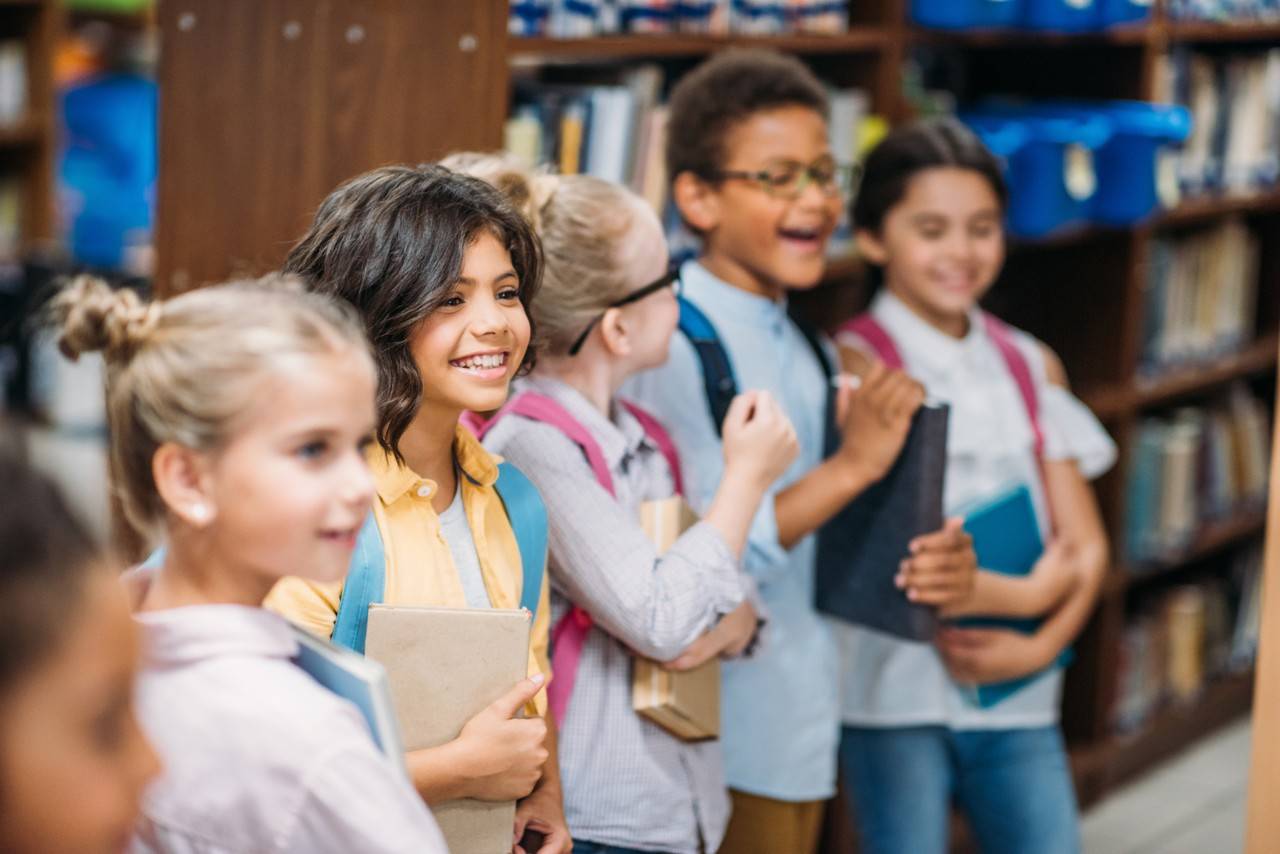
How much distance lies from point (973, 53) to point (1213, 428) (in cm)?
112

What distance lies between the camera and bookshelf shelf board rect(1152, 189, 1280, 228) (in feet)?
12.0

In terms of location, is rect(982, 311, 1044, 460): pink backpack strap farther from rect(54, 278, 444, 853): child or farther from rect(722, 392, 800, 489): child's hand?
rect(54, 278, 444, 853): child

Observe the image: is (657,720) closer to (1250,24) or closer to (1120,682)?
(1120,682)

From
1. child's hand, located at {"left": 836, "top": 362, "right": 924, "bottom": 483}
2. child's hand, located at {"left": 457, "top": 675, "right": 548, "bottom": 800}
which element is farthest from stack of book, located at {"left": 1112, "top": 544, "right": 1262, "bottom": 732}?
child's hand, located at {"left": 457, "top": 675, "right": 548, "bottom": 800}

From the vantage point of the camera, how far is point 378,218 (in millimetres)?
1439

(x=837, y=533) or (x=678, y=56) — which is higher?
(x=678, y=56)

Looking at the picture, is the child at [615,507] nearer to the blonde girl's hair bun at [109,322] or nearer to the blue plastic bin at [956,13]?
the blonde girl's hair bun at [109,322]

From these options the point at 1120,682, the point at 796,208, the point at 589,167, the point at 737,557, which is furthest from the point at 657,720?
the point at 1120,682

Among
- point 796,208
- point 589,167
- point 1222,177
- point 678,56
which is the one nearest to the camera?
point 796,208

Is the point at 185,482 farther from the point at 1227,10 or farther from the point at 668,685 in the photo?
the point at 1227,10

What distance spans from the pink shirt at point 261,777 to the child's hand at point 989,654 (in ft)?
4.81

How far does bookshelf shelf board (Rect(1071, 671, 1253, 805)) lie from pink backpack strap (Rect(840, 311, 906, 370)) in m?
A: 1.51

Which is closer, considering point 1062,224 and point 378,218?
point 378,218

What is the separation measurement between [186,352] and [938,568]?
1.32m
